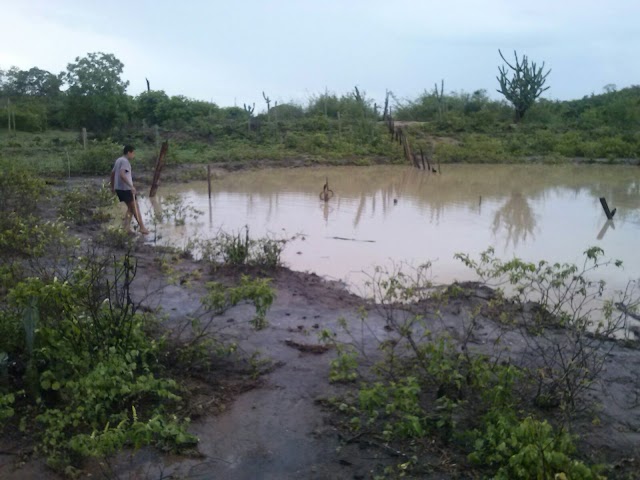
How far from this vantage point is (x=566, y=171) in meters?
26.5

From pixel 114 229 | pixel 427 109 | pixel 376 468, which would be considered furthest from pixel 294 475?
pixel 427 109

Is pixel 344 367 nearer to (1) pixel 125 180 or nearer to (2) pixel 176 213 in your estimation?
(1) pixel 125 180

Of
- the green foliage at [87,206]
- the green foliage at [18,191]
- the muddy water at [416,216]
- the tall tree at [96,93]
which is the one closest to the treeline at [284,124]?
the tall tree at [96,93]

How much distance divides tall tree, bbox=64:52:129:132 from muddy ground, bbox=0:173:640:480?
2305cm

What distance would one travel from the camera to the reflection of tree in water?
1277cm

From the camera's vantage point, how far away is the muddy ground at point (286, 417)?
392cm

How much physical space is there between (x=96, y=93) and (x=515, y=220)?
20.4 metres

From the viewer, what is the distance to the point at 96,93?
1114 inches

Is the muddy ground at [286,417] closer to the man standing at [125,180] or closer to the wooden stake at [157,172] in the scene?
the man standing at [125,180]

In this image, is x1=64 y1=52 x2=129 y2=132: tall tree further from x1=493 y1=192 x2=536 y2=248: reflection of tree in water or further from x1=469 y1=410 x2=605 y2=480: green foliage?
x1=469 y1=410 x2=605 y2=480: green foliage

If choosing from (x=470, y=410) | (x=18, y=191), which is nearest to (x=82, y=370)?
(x=470, y=410)

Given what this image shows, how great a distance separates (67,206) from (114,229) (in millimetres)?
3628

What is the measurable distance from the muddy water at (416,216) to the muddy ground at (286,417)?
8.60ft

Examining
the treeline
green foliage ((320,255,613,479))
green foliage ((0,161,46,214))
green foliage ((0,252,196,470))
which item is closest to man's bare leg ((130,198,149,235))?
green foliage ((0,161,46,214))
